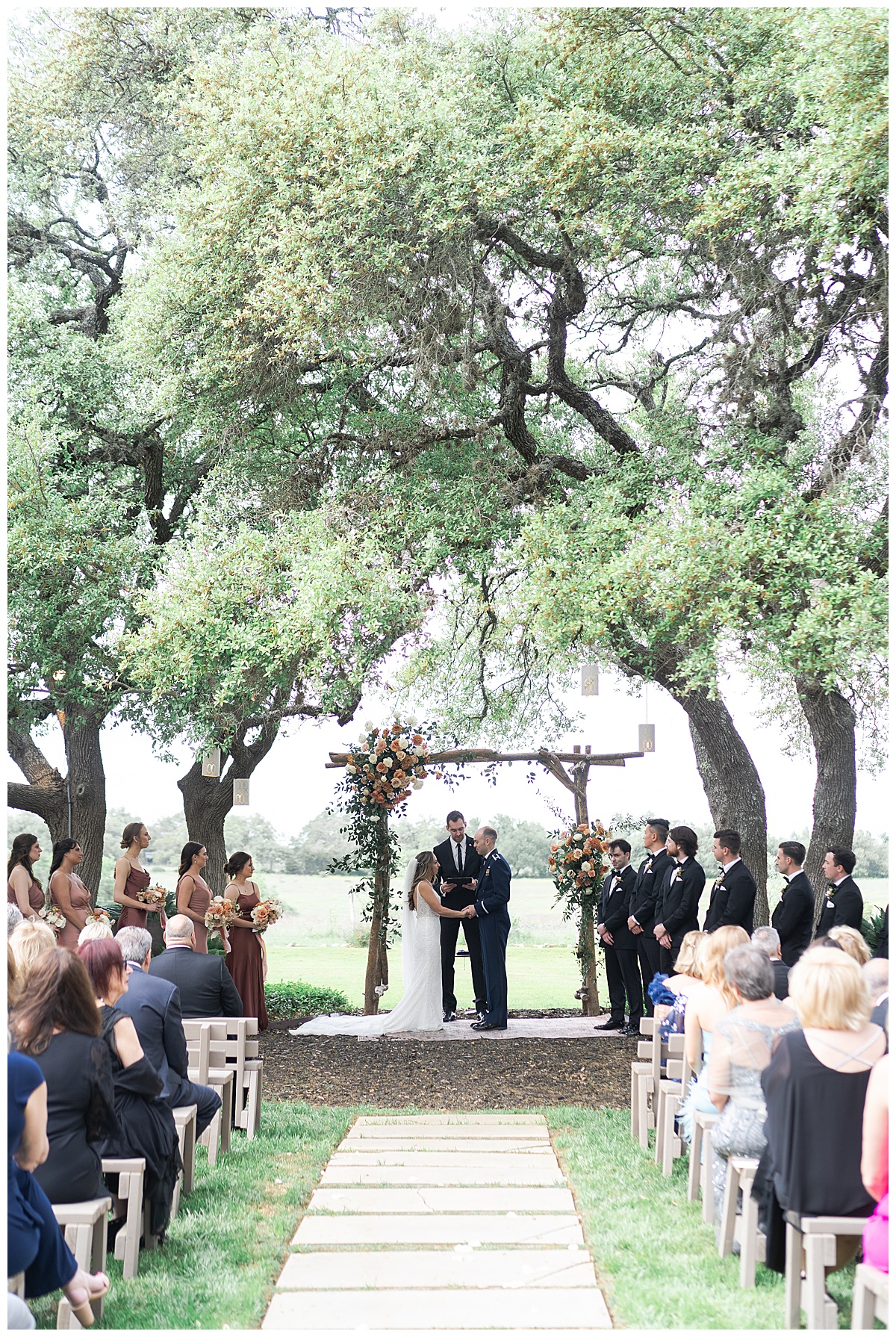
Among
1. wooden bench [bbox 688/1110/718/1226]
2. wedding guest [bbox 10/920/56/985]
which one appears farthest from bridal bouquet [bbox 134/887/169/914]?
wooden bench [bbox 688/1110/718/1226]

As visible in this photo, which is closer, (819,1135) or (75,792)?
(819,1135)

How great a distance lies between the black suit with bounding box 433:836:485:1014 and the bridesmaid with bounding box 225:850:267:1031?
185 centimetres

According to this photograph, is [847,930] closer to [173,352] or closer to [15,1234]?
[15,1234]

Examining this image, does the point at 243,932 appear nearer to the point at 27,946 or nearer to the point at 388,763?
the point at 388,763

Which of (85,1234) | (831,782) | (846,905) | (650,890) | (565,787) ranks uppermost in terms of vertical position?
(831,782)

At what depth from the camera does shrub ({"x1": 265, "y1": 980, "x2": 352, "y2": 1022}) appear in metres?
13.2

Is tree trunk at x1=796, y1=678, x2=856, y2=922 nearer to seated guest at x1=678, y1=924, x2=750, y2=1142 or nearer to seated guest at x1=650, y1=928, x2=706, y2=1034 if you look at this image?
seated guest at x1=650, y1=928, x2=706, y2=1034

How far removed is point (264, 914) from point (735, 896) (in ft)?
12.5

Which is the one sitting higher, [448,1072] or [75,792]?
[75,792]

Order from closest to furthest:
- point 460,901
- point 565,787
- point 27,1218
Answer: point 27,1218
point 460,901
point 565,787

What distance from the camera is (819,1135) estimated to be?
356 centimetres

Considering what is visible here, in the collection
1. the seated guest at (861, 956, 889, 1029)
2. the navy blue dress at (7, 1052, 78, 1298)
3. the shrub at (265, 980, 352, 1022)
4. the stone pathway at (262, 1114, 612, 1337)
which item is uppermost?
the seated guest at (861, 956, 889, 1029)

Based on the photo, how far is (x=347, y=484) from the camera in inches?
416

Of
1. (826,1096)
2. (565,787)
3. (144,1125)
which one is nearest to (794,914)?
(565,787)
